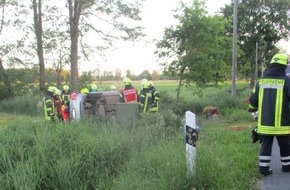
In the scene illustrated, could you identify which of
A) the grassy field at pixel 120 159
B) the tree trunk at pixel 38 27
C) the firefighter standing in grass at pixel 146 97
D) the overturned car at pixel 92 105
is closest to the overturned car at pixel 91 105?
the overturned car at pixel 92 105

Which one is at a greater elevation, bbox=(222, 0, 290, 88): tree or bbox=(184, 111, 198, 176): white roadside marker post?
bbox=(222, 0, 290, 88): tree

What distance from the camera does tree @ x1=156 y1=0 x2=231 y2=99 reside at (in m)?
20.4

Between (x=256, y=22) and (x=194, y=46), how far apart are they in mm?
21089

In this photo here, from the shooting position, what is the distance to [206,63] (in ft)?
67.1

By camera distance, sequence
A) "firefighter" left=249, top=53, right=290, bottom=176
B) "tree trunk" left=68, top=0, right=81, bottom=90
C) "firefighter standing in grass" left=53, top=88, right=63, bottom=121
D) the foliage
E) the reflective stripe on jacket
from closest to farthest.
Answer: "firefighter" left=249, top=53, right=290, bottom=176
the reflective stripe on jacket
"firefighter standing in grass" left=53, top=88, right=63, bottom=121
the foliage
"tree trunk" left=68, top=0, right=81, bottom=90

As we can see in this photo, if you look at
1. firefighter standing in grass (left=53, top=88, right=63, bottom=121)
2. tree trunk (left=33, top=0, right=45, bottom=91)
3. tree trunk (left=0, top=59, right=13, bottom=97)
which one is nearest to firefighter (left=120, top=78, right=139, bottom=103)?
firefighter standing in grass (left=53, top=88, right=63, bottom=121)

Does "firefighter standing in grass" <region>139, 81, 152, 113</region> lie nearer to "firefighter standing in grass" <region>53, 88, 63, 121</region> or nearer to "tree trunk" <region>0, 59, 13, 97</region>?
"firefighter standing in grass" <region>53, 88, 63, 121</region>

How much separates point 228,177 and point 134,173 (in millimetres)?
1266

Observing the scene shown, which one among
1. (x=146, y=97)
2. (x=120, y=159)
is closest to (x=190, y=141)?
(x=120, y=159)

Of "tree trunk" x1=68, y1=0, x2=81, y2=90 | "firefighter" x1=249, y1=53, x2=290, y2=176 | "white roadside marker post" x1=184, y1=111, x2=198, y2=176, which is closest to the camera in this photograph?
"white roadside marker post" x1=184, y1=111, x2=198, y2=176

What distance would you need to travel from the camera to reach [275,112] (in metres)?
6.07

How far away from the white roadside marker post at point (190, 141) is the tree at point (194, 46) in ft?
50.0

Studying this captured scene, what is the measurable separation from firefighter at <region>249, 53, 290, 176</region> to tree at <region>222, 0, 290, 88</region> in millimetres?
33378

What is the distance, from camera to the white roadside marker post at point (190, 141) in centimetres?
508
